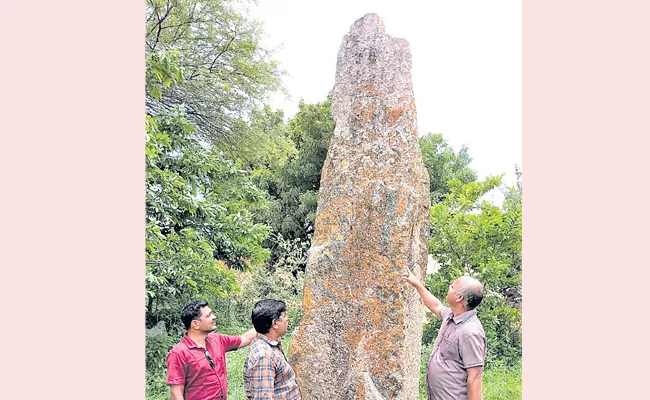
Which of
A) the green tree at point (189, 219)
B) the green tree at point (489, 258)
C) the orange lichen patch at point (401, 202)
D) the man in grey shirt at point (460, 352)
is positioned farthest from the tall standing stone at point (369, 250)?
the green tree at point (489, 258)

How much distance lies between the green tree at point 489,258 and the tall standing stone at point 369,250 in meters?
4.42

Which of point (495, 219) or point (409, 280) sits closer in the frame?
point (409, 280)

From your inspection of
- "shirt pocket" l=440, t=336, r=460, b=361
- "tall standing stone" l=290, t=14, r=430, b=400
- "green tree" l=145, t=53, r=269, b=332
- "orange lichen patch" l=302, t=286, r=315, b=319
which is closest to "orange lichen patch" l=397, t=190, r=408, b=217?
"tall standing stone" l=290, t=14, r=430, b=400

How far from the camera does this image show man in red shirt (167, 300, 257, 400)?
149 inches

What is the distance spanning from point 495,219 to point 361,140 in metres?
4.86

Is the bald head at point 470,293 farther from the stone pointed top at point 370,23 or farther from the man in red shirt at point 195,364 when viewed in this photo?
the stone pointed top at point 370,23

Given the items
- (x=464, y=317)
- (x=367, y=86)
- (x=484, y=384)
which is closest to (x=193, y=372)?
(x=464, y=317)

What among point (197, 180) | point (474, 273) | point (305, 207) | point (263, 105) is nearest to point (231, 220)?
point (197, 180)

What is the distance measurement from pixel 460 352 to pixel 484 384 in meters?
4.25

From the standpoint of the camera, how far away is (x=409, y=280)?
429 centimetres

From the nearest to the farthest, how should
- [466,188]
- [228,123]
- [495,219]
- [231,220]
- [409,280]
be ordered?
[409,280], [231,220], [495,219], [466,188], [228,123]

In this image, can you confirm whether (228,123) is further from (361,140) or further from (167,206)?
(361,140)

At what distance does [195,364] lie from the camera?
382 centimetres

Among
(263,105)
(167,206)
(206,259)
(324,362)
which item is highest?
(263,105)
